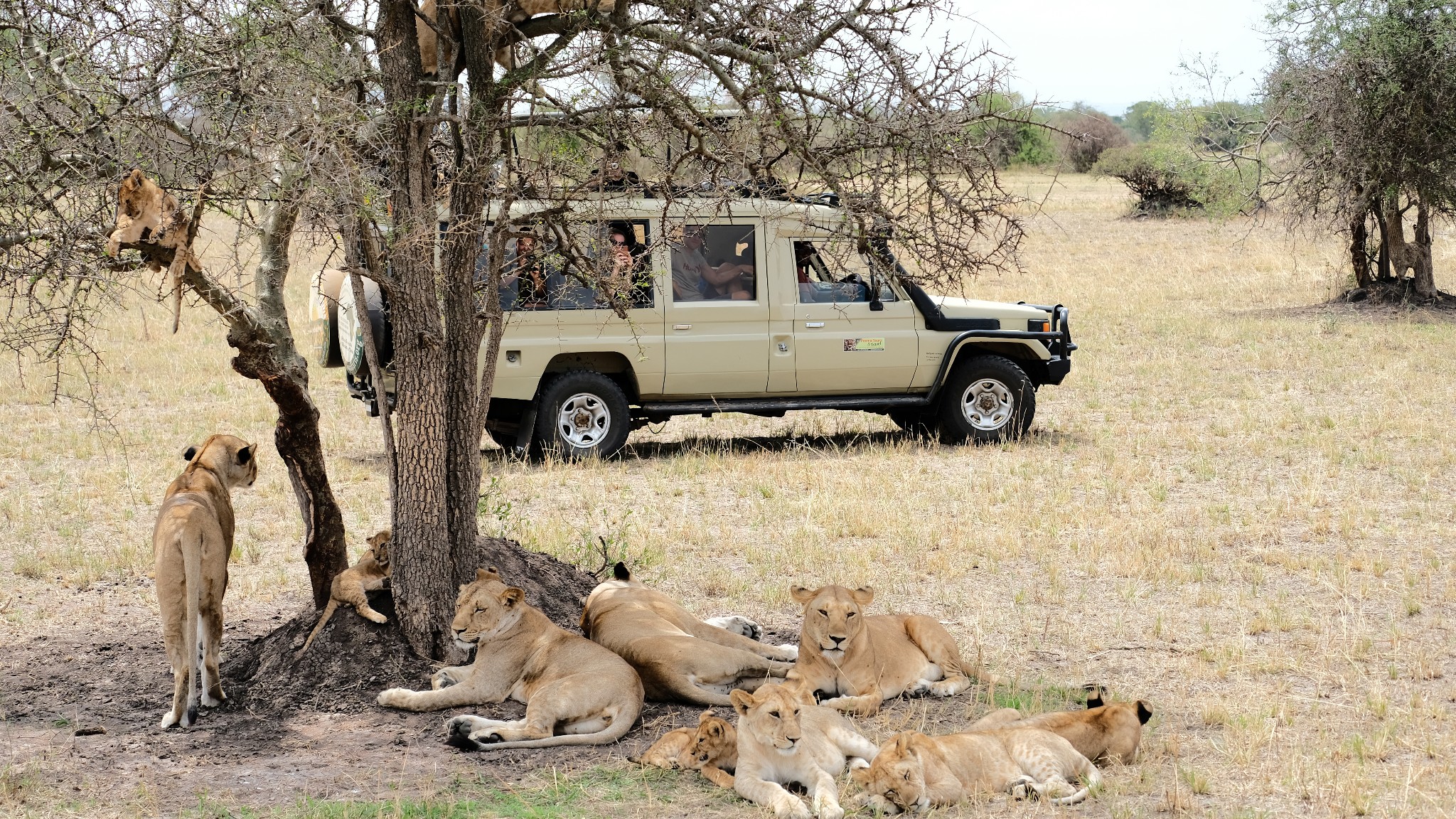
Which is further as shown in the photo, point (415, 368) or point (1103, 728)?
point (415, 368)

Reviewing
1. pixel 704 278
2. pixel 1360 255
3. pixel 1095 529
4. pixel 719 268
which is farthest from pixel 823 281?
pixel 1360 255

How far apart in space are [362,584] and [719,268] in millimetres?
5813

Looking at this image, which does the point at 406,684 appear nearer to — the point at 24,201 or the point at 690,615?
the point at 690,615

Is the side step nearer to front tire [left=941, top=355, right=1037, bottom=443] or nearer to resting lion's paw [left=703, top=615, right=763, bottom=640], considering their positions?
front tire [left=941, top=355, right=1037, bottom=443]

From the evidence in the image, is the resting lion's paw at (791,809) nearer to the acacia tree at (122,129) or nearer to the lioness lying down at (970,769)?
the lioness lying down at (970,769)

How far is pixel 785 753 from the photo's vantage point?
5035 millimetres

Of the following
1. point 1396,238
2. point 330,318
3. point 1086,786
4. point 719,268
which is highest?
point 1396,238

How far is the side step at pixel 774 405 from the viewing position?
1213 centimetres

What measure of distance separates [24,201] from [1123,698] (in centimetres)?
500

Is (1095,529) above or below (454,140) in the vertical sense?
below

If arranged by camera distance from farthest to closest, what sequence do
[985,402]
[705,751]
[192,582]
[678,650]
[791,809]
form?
[985,402], [678,650], [192,582], [705,751], [791,809]

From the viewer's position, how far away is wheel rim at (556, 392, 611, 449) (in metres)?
11.9

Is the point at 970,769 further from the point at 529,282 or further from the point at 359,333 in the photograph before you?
the point at 359,333

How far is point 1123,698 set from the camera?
634 cm
